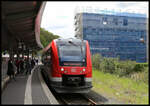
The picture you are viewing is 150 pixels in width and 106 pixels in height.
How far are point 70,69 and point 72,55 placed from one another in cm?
90

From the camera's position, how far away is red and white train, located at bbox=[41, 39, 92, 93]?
10.8 metres

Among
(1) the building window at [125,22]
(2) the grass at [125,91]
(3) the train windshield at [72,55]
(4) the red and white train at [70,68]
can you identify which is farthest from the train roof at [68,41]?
(1) the building window at [125,22]

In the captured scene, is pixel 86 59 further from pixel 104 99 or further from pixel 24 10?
pixel 24 10

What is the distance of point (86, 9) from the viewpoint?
235ft

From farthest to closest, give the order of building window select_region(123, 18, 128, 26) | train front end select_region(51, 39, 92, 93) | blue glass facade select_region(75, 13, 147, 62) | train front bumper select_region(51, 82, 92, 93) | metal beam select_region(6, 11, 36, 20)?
building window select_region(123, 18, 128, 26)
blue glass facade select_region(75, 13, 147, 62)
train front end select_region(51, 39, 92, 93)
train front bumper select_region(51, 82, 92, 93)
metal beam select_region(6, 11, 36, 20)

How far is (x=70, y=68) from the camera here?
10945 millimetres

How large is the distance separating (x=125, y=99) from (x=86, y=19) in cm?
5905

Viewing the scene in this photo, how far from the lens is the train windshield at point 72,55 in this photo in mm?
11162

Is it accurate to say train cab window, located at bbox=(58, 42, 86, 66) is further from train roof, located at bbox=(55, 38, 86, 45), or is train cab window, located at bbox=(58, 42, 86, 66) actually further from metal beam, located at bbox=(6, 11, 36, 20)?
metal beam, located at bbox=(6, 11, 36, 20)

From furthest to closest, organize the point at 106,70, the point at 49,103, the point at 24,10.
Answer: the point at 106,70 < the point at 49,103 < the point at 24,10

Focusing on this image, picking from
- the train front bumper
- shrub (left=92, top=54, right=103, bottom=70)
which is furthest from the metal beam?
shrub (left=92, top=54, right=103, bottom=70)

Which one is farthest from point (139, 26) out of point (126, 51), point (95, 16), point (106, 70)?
point (106, 70)

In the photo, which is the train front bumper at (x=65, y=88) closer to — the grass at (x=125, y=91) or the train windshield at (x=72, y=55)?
the train windshield at (x=72, y=55)

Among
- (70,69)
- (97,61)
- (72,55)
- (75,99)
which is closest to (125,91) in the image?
(75,99)
